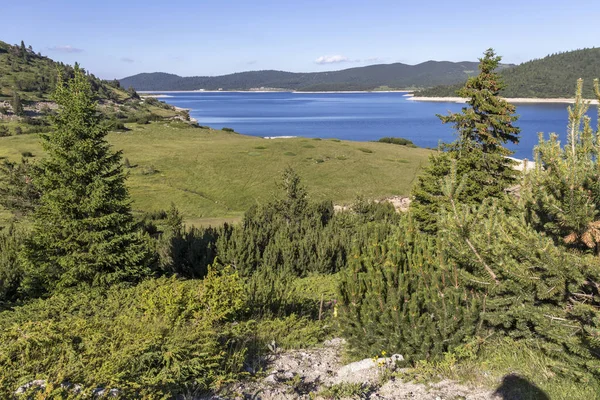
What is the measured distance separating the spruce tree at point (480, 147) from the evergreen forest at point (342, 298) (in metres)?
11.3

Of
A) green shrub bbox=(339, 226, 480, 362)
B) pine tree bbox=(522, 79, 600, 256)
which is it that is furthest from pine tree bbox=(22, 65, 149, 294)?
pine tree bbox=(522, 79, 600, 256)

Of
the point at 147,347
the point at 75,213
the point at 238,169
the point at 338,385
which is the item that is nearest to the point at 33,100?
the point at 238,169

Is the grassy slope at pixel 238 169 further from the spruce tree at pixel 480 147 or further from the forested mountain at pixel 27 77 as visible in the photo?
the forested mountain at pixel 27 77

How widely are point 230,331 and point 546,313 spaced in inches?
196

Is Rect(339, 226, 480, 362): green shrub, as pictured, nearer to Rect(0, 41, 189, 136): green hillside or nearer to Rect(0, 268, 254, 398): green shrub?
Rect(0, 268, 254, 398): green shrub

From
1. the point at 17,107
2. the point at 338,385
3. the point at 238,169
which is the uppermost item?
the point at 17,107

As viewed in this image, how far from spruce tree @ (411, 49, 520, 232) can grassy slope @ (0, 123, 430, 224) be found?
45.1 ft

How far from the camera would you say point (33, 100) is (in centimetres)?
10469

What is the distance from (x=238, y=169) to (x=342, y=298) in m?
40.4

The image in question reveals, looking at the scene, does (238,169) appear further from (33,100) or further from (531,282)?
(33,100)

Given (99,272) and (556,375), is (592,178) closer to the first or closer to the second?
(556,375)

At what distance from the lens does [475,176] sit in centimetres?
2016

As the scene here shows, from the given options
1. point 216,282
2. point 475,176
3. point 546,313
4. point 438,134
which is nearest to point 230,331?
point 216,282

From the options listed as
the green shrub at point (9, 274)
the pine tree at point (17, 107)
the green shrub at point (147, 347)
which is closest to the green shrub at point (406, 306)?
the green shrub at point (147, 347)
